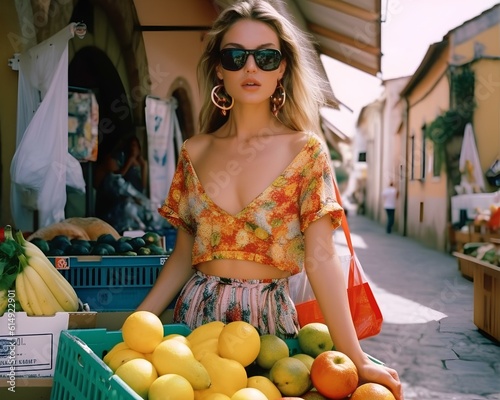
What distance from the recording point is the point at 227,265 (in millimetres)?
2162

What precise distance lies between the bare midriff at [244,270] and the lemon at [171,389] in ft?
2.44

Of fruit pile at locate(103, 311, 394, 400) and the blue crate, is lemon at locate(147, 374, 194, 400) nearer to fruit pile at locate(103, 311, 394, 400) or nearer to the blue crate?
fruit pile at locate(103, 311, 394, 400)

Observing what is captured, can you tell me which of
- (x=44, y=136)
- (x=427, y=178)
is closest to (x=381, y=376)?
(x=44, y=136)

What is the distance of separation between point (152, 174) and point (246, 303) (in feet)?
17.7

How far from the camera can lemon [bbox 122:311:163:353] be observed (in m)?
1.58

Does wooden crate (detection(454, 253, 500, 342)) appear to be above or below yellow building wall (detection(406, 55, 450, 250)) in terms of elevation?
below

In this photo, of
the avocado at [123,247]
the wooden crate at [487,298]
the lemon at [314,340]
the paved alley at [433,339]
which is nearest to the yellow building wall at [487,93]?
the paved alley at [433,339]

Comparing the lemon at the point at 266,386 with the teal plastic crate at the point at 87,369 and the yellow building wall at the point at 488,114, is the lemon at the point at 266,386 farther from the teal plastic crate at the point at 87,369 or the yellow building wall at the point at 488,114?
the yellow building wall at the point at 488,114

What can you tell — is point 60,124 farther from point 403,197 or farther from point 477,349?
point 403,197

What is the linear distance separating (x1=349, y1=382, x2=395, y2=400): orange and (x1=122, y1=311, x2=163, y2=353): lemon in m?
0.51

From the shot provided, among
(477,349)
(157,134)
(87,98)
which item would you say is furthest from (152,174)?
(477,349)

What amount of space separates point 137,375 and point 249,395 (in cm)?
26

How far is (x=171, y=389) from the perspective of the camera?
1385mm

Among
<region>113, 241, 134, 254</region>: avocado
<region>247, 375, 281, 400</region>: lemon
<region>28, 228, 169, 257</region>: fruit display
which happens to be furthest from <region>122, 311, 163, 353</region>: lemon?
<region>113, 241, 134, 254</region>: avocado
